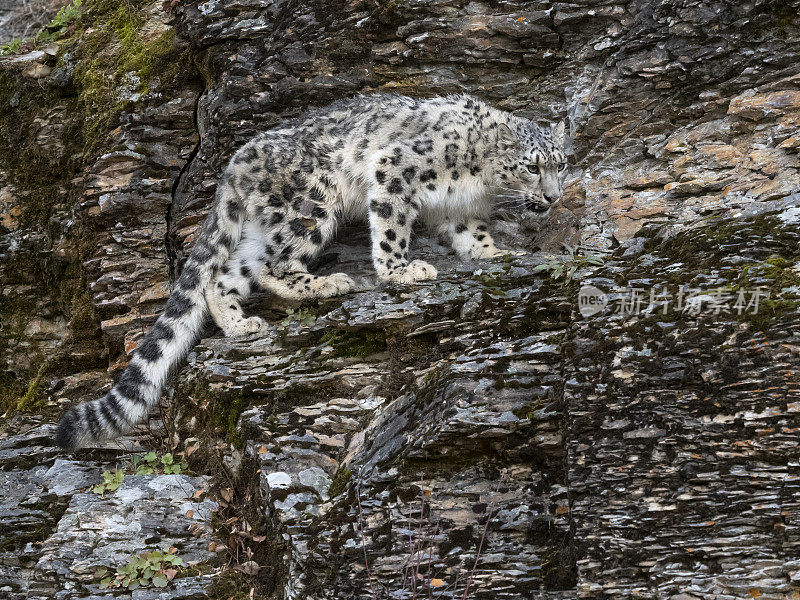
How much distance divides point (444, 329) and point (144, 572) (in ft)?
9.26

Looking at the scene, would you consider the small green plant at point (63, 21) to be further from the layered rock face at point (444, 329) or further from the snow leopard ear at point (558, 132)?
→ the snow leopard ear at point (558, 132)

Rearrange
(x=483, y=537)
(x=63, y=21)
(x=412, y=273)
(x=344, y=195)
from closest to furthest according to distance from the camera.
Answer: (x=483, y=537), (x=412, y=273), (x=344, y=195), (x=63, y=21)

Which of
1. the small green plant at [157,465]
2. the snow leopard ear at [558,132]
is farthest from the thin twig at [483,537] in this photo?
the snow leopard ear at [558,132]

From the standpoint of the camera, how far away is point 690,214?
6.82 m

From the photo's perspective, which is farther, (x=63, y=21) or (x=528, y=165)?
(x=63, y=21)

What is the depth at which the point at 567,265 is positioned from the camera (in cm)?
616

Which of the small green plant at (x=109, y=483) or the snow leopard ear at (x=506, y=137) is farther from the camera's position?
the snow leopard ear at (x=506, y=137)

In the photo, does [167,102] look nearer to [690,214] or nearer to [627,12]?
[627,12]

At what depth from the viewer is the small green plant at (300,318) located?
7004 millimetres

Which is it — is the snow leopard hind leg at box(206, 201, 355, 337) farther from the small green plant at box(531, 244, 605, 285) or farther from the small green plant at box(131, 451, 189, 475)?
the small green plant at box(531, 244, 605, 285)

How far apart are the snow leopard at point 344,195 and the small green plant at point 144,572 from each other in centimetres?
157

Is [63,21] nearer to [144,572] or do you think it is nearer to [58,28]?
[58,28]

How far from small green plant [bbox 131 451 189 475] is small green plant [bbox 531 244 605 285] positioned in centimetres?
336

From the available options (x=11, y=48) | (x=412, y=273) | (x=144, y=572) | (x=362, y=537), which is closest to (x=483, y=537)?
(x=362, y=537)
